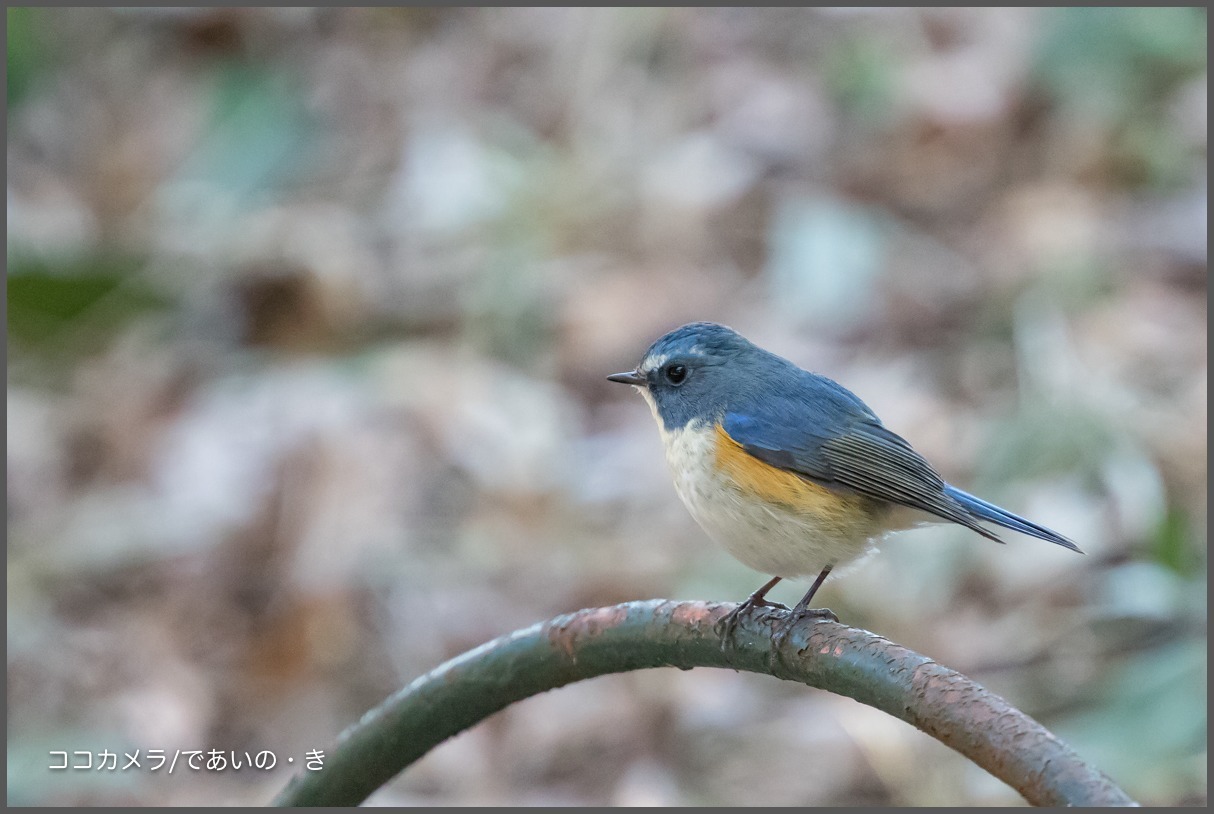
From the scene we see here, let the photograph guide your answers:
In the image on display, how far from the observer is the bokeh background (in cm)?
376

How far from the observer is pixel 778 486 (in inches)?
100

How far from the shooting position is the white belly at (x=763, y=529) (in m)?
2.47

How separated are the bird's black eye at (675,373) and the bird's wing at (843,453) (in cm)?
17

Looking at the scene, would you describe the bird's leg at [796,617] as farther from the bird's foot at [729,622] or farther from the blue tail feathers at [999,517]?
the blue tail feathers at [999,517]

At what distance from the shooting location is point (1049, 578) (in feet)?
13.1

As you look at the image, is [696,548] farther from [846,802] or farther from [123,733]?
[123,733]

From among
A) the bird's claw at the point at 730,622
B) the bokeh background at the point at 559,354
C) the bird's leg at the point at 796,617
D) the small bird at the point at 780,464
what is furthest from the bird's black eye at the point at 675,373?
the bokeh background at the point at 559,354

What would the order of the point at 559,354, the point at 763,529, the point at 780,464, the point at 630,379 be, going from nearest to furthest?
the point at 763,529, the point at 780,464, the point at 630,379, the point at 559,354

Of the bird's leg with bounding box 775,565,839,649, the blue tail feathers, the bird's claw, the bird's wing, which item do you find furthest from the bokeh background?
the bird's claw

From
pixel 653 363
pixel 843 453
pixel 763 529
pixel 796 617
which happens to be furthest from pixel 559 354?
pixel 796 617

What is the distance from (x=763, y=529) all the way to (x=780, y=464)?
0.17 metres

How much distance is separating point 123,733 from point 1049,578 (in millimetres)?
2774

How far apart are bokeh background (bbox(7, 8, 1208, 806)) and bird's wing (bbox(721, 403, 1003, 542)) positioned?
0.94 metres

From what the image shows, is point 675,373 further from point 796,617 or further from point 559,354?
point 559,354
